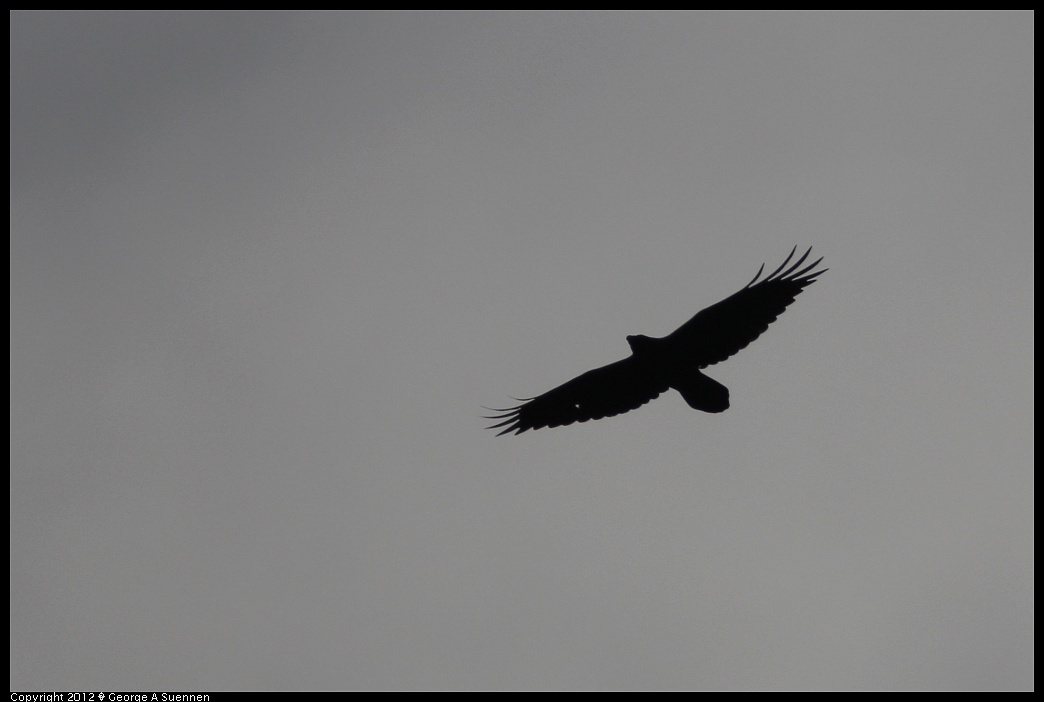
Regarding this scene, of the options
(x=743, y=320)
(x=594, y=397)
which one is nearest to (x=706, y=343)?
(x=743, y=320)

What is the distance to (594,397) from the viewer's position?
42.5ft

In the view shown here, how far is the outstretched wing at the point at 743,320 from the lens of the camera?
39.5 feet

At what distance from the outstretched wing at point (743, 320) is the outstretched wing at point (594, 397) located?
2.21 feet

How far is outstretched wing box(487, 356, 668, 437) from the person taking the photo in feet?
41.2

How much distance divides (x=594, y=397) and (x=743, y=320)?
7.63ft

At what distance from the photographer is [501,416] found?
44.1 feet

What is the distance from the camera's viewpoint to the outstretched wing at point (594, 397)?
12570 mm

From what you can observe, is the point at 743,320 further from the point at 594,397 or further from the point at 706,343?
the point at 594,397

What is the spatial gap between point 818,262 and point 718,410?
7.78 feet

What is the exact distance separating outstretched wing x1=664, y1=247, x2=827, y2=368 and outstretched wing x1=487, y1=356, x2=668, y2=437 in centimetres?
67
